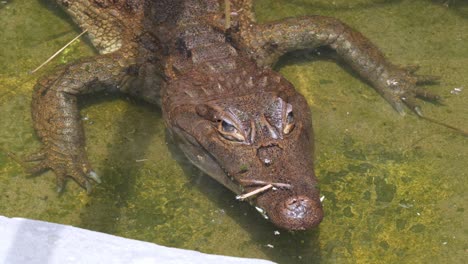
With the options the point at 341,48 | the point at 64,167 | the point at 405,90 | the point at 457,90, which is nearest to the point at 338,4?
the point at 341,48

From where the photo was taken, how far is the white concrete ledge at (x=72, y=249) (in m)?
3.27

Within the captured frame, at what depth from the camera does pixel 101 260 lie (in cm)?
329

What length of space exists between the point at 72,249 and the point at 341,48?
2.97 metres

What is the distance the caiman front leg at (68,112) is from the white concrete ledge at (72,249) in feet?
4.06

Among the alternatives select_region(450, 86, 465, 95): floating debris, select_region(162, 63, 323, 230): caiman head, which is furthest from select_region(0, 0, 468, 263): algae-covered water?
select_region(162, 63, 323, 230): caiman head

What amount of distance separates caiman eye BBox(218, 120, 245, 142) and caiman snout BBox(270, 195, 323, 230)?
0.52m

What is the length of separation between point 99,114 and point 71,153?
0.42 meters

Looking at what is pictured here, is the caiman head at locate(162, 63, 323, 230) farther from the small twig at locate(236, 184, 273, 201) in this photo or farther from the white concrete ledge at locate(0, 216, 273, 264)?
the white concrete ledge at locate(0, 216, 273, 264)

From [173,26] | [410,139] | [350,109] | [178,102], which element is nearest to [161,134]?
[178,102]

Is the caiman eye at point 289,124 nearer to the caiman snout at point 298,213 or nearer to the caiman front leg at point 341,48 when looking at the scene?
the caiman snout at point 298,213

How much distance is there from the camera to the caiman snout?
3811 millimetres

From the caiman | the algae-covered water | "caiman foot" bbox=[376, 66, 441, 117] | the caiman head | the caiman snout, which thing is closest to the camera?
the caiman snout

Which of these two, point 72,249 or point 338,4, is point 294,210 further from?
point 338,4

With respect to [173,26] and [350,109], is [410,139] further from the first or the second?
[173,26]
